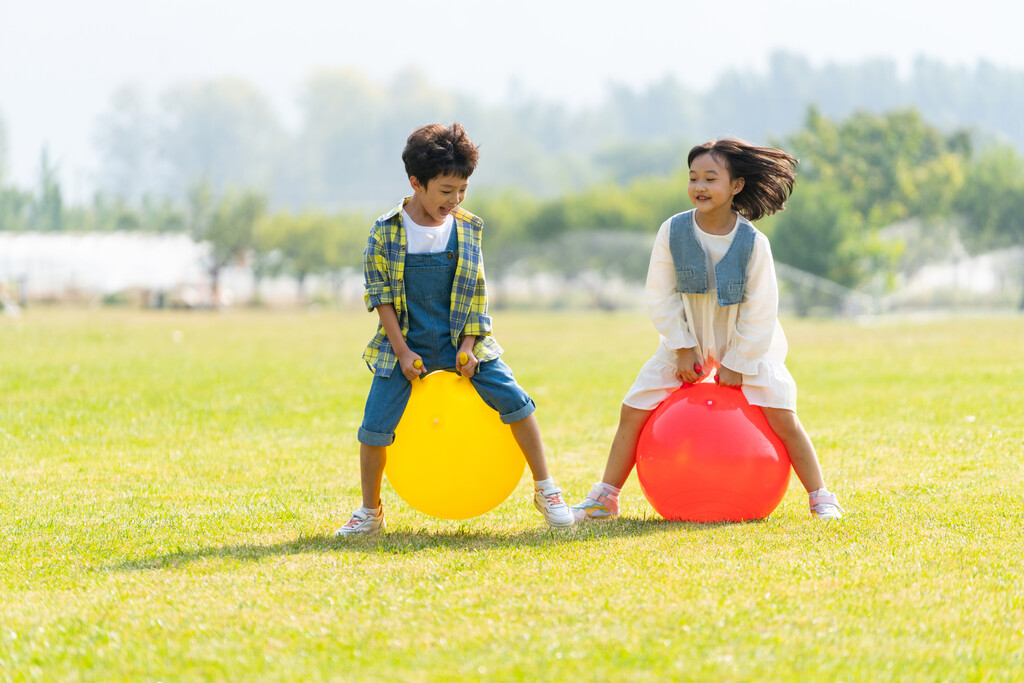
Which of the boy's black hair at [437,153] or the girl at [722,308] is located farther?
the girl at [722,308]

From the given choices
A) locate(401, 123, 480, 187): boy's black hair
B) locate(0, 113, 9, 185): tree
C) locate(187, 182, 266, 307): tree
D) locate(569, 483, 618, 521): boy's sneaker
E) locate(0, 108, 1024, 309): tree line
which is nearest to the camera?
locate(401, 123, 480, 187): boy's black hair

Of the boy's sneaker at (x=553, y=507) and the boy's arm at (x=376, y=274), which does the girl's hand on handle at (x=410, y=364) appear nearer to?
the boy's arm at (x=376, y=274)

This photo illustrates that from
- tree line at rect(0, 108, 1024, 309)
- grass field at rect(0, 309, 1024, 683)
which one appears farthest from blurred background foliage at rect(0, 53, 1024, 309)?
grass field at rect(0, 309, 1024, 683)

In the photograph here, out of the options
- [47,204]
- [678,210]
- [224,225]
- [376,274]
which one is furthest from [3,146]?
[376,274]

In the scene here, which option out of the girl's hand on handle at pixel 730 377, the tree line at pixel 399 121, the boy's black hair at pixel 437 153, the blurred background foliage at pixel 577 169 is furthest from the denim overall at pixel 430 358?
the tree line at pixel 399 121

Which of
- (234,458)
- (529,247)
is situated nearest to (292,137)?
(529,247)

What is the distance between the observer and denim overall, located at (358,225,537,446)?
5.33 meters

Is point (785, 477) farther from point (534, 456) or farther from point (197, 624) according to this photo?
point (197, 624)

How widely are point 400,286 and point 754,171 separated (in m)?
1.84

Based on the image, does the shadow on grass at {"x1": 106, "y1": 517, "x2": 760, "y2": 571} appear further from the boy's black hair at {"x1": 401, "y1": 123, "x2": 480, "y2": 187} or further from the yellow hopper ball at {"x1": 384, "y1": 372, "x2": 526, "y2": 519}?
the boy's black hair at {"x1": 401, "y1": 123, "x2": 480, "y2": 187}

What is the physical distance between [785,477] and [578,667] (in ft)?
7.82

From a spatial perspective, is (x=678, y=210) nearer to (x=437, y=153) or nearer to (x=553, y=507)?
(x=553, y=507)

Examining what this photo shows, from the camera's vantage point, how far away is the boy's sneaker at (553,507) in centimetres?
558

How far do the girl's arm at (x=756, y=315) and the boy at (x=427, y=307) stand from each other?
41.8 inches
